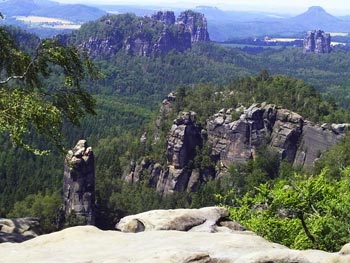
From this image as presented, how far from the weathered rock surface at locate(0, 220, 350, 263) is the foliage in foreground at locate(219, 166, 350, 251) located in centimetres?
694

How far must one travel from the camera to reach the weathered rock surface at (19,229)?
19.0 m

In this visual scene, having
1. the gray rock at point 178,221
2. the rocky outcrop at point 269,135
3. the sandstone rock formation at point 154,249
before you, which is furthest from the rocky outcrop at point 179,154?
the sandstone rock formation at point 154,249

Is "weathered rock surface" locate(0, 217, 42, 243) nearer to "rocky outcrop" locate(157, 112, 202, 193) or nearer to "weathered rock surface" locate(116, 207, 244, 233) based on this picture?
"weathered rock surface" locate(116, 207, 244, 233)

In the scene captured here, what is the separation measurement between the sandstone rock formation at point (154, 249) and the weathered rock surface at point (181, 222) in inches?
15.8

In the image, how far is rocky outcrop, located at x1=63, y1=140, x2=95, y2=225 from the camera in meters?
77.2

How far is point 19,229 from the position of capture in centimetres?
2050

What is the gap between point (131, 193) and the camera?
103500 millimetres

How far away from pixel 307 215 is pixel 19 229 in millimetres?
11916

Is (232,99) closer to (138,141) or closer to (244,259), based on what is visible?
(138,141)

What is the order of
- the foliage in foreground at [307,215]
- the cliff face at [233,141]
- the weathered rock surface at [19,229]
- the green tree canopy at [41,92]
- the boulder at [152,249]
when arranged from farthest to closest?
the cliff face at [233,141] → the foliage in foreground at [307,215] → the weathered rock surface at [19,229] → the green tree canopy at [41,92] → the boulder at [152,249]

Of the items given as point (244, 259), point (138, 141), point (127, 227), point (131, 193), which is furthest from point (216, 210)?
point (138, 141)

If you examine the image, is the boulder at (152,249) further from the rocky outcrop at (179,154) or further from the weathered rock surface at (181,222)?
the rocky outcrop at (179,154)

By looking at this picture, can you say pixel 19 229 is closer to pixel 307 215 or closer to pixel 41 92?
pixel 41 92

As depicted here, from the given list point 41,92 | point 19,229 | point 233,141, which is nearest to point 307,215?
point 19,229
